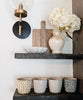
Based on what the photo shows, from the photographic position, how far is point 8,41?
118 centimetres

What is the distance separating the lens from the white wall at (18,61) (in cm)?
116

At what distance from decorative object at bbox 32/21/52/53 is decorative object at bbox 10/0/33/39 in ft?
0.25

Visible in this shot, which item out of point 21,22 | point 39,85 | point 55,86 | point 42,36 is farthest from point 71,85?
point 21,22

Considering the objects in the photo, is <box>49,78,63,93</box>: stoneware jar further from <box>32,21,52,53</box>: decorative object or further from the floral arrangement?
the floral arrangement

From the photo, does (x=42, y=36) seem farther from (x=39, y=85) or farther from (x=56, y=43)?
(x=39, y=85)

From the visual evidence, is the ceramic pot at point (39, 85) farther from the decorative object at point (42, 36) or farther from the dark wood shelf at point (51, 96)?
the decorative object at point (42, 36)

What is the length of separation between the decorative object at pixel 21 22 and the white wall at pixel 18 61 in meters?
0.04

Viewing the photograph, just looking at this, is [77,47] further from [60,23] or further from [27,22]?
[27,22]

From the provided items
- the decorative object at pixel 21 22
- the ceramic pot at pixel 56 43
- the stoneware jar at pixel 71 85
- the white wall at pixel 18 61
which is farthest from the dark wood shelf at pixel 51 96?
the decorative object at pixel 21 22

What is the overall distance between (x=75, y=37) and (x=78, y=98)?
1.75 ft

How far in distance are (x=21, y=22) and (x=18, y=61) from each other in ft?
1.21

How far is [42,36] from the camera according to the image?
4.01ft

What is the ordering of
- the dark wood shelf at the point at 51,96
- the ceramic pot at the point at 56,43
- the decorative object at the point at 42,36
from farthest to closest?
the decorative object at the point at 42,36 → the ceramic pot at the point at 56,43 → the dark wood shelf at the point at 51,96

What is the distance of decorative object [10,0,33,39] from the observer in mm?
1088
